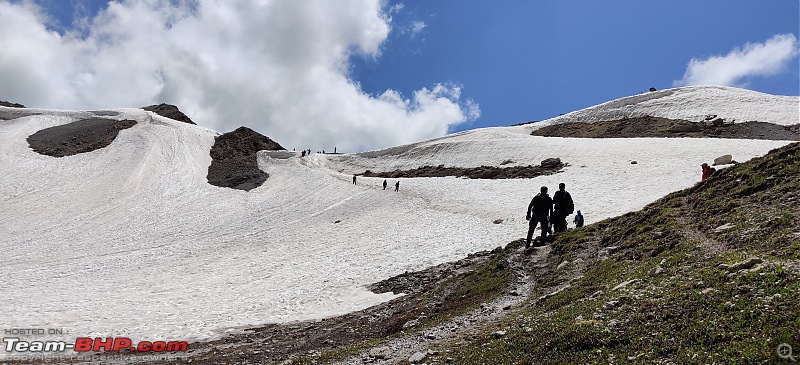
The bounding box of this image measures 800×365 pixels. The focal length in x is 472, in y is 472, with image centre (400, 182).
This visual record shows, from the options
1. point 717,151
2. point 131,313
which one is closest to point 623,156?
point 717,151

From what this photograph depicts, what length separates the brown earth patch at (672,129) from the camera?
53062mm

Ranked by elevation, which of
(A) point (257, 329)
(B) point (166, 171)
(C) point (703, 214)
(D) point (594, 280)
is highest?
(B) point (166, 171)

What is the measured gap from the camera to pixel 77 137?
68.2 metres

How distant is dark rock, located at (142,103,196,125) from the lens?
95.6 metres

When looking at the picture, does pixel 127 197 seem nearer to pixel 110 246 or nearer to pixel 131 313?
pixel 110 246

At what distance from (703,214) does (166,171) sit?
55399 millimetres

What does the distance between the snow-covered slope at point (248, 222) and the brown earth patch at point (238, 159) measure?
1713 millimetres

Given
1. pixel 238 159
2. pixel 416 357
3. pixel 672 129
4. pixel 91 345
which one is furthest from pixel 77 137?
pixel 672 129

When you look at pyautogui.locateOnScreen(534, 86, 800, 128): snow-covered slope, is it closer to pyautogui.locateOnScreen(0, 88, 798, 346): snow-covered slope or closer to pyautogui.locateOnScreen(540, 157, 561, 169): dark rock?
pyautogui.locateOnScreen(0, 88, 798, 346): snow-covered slope

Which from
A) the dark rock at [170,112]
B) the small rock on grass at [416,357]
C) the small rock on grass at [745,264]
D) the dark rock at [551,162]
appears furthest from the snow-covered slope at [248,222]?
the dark rock at [170,112]

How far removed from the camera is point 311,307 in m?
19.7

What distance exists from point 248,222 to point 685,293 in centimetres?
3611

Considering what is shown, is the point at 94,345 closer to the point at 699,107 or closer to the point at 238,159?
the point at 238,159

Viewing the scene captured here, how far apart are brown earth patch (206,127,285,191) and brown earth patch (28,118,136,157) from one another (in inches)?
596
